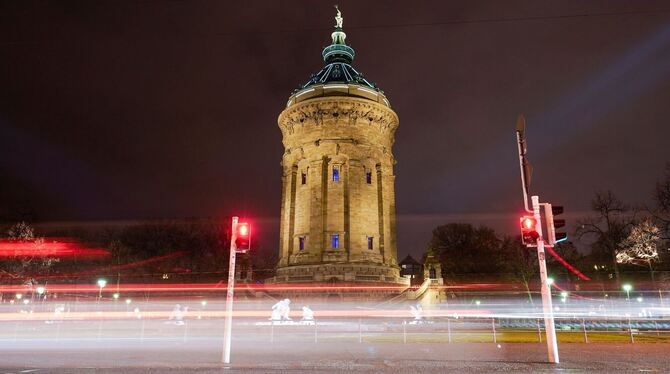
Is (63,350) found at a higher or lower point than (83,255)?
lower

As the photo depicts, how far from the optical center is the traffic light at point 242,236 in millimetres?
12234

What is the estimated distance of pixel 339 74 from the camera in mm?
51469

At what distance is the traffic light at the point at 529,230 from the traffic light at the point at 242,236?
6965 mm

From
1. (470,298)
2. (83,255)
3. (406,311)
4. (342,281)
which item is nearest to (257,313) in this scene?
(342,281)

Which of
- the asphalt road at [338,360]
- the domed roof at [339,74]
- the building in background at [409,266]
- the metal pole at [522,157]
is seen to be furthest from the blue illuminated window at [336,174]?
the building in background at [409,266]

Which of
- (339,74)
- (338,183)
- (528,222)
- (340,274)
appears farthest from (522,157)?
(339,74)

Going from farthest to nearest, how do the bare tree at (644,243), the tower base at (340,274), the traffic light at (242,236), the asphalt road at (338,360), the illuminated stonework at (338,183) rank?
the illuminated stonework at (338,183) → the tower base at (340,274) → the bare tree at (644,243) → the traffic light at (242,236) → the asphalt road at (338,360)

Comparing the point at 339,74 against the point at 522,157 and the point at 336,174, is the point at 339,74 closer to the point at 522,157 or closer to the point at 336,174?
the point at 336,174

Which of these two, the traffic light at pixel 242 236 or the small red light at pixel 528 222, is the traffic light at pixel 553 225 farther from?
the traffic light at pixel 242 236

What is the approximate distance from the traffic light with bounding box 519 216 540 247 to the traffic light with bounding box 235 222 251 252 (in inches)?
274

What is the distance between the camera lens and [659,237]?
3303cm

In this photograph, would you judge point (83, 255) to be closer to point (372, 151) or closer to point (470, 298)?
point (372, 151)

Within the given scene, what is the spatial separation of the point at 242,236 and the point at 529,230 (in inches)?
286

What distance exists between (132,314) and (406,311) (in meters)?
20.0
